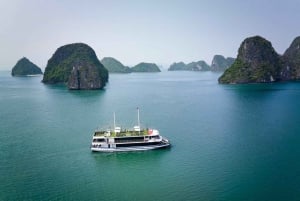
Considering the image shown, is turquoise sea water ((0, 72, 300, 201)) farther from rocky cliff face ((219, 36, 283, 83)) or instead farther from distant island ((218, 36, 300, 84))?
distant island ((218, 36, 300, 84))

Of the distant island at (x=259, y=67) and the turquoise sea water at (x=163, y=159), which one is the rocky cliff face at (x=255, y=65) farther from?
the turquoise sea water at (x=163, y=159)

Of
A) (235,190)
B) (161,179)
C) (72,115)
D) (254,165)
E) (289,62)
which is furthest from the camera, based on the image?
(289,62)

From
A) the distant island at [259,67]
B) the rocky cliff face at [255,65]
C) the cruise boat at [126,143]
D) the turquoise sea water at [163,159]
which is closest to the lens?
the turquoise sea water at [163,159]

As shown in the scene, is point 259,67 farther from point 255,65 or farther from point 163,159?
point 163,159

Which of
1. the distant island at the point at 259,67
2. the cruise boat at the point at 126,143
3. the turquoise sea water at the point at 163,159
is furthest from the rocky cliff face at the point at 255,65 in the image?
the cruise boat at the point at 126,143

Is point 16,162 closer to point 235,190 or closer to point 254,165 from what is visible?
point 235,190

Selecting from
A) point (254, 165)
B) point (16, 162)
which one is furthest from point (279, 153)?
point (16, 162)

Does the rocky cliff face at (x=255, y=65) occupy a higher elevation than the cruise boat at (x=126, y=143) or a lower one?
higher

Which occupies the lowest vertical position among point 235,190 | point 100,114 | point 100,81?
point 235,190
